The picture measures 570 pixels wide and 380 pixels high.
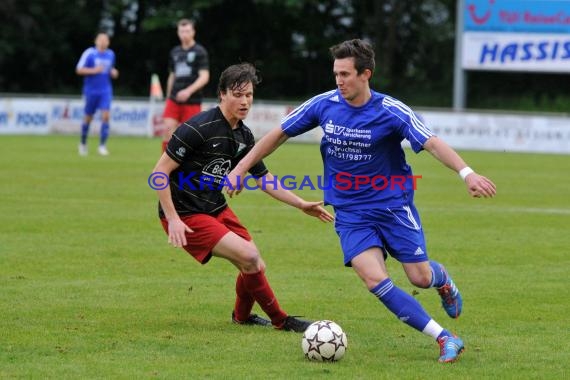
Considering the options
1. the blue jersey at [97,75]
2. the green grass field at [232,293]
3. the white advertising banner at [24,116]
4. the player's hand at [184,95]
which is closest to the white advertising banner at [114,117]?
the white advertising banner at [24,116]

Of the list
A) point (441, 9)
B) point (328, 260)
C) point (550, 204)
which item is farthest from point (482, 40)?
point (328, 260)

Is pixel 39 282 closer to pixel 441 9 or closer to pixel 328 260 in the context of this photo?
pixel 328 260

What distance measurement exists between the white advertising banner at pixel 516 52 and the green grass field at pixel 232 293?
1705 centimetres

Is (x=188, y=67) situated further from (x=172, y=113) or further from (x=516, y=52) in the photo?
(x=516, y=52)

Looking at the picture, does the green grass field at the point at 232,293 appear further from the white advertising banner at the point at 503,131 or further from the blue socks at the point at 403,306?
the white advertising banner at the point at 503,131

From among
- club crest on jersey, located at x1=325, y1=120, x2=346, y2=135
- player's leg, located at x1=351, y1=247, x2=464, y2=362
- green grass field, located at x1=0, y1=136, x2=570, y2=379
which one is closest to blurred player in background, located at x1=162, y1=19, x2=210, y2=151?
green grass field, located at x1=0, y1=136, x2=570, y2=379

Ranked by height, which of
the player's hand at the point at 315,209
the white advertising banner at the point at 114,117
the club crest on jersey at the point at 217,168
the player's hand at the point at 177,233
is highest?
the club crest on jersey at the point at 217,168

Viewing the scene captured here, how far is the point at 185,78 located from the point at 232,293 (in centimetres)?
912

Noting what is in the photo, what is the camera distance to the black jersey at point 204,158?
701 centimetres

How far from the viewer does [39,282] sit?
8.68m

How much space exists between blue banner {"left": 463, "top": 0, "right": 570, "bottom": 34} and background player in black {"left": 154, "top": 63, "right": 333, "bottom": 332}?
25.9 meters

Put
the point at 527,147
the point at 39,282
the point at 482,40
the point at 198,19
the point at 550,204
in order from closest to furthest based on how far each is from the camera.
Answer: the point at 39,282 → the point at 550,204 → the point at 527,147 → the point at 482,40 → the point at 198,19

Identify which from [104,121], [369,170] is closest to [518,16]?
[104,121]

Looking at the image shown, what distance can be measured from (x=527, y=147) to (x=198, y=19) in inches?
757
